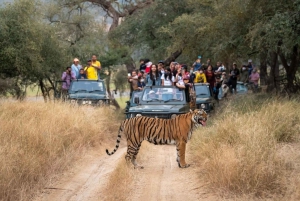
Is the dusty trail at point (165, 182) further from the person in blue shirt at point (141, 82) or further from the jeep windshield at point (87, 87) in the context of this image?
the jeep windshield at point (87, 87)

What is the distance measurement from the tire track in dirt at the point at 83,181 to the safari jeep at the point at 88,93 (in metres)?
6.45

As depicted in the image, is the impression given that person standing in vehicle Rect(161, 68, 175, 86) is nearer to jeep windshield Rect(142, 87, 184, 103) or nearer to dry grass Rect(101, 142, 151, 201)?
jeep windshield Rect(142, 87, 184, 103)

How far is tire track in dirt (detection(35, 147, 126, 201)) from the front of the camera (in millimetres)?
8562

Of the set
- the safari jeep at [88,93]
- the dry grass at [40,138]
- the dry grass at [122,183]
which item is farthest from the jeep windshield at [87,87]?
the dry grass at [122,183]

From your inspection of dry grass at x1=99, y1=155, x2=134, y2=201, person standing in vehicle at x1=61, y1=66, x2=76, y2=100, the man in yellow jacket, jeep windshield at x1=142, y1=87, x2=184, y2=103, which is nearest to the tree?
person standing in vehicle at x1=61, y1=66, x2=76, y2=100

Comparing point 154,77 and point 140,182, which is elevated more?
point 154,77

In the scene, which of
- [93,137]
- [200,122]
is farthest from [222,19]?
[200,122]

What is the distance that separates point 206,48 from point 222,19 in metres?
3.18

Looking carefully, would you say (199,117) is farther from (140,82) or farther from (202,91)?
(140,82)

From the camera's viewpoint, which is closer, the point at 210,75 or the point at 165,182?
the point at 165,182

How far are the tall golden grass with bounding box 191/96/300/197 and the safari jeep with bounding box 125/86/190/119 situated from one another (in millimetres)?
1736

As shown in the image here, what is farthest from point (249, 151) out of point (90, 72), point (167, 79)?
point (90, 72)

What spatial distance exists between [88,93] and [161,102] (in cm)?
490

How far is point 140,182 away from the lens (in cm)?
945
